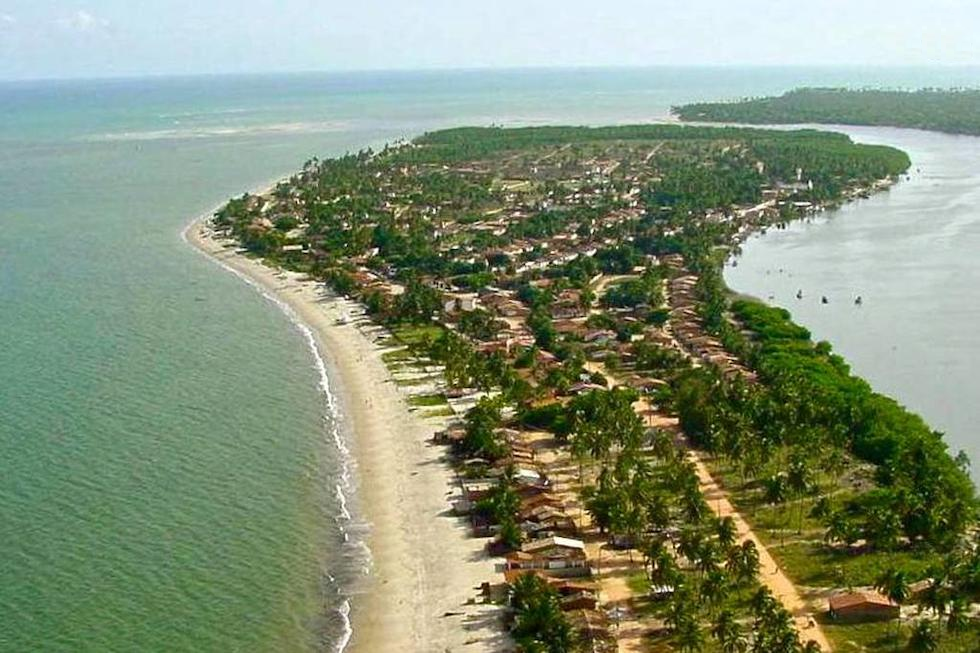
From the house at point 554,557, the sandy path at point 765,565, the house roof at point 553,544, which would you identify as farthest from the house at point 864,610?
the house roof at point 553,544

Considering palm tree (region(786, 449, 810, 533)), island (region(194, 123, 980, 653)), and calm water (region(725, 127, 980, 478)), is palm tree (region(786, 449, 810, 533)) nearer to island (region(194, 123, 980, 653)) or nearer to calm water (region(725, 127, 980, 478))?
island (region(194, 123, 980, 653))

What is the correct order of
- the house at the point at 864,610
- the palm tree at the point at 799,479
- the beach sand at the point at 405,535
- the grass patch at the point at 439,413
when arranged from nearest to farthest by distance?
1. the house at the point at 864,610
2. the beach sand at the point at 405,535
3. the palm tree at the point at 799,479
4. the grass patch at the point at 439,413

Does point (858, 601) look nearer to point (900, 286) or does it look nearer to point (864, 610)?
point (864, 610)

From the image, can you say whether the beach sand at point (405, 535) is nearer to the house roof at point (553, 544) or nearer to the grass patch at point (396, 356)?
the grass patch at point (396, 356)

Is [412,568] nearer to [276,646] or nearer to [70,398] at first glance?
[276,646]

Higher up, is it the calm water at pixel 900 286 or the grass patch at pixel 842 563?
the calm water at pixel 900 286

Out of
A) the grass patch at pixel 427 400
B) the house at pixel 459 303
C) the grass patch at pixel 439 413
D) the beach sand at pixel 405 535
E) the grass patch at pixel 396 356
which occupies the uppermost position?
the house at pixel 459 303

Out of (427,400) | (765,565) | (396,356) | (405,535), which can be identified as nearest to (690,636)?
(765,565)

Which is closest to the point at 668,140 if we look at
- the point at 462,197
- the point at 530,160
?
the point at 530,160
